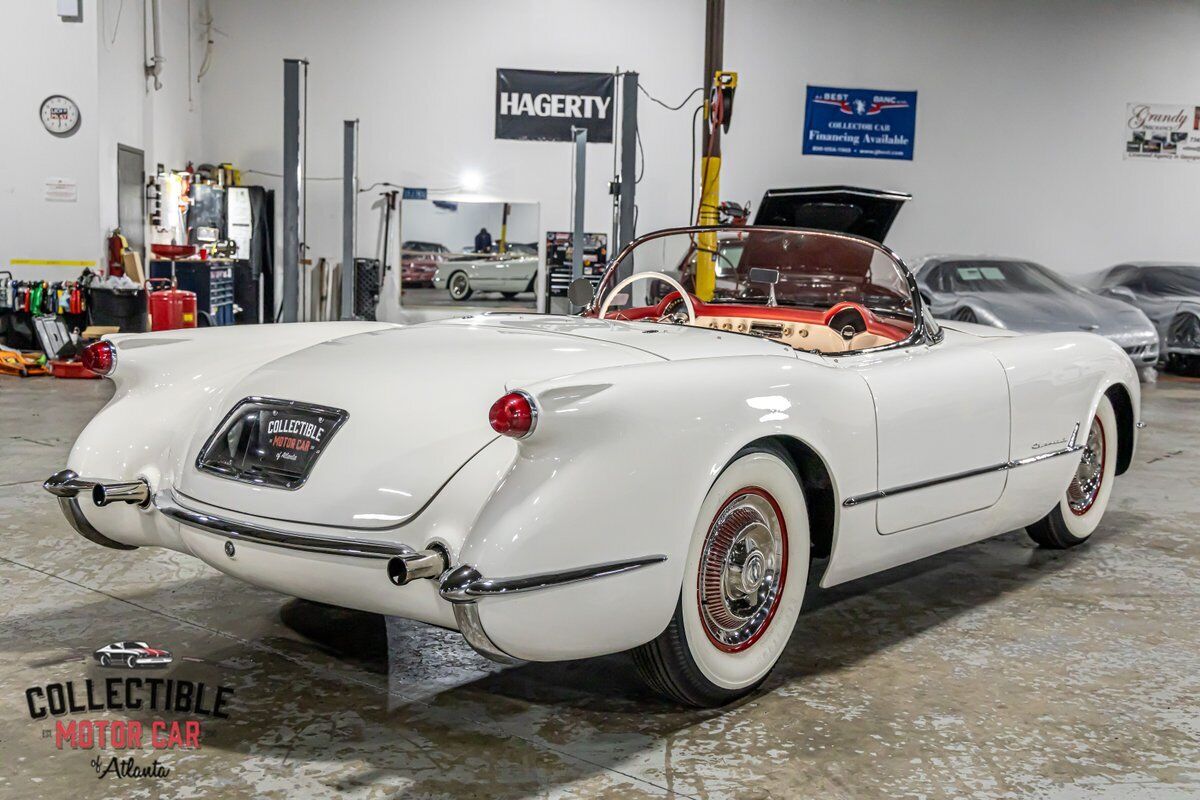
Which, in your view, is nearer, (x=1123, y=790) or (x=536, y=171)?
(x=1123, y=790)

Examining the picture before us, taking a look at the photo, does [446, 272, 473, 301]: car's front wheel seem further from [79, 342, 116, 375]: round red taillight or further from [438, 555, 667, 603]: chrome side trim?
[438, 555, 667, 603]: chrome side trim

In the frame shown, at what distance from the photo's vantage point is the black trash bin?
10336 millimetres

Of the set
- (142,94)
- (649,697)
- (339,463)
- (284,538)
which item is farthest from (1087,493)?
(142,94)

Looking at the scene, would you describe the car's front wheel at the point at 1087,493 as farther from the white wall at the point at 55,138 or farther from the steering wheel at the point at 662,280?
the white wall at the point at 55,138

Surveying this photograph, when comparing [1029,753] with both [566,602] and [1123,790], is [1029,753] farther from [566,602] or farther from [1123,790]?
[566,602]

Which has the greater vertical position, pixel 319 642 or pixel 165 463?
pixel 165 463

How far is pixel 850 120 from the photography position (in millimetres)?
14945

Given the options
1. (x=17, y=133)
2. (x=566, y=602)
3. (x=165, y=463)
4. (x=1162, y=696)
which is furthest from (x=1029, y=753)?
(x=17, y=133)

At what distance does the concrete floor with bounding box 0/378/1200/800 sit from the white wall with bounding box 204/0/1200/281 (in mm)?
11244

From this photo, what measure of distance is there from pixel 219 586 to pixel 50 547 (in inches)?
32.1

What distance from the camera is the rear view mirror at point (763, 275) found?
3.99m

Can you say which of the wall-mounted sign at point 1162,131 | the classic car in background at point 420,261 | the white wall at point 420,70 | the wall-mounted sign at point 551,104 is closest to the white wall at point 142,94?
the white wall at point 420,70

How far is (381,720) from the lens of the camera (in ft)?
8.61

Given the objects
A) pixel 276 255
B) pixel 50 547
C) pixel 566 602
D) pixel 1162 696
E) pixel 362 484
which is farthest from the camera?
pixel 276 255
